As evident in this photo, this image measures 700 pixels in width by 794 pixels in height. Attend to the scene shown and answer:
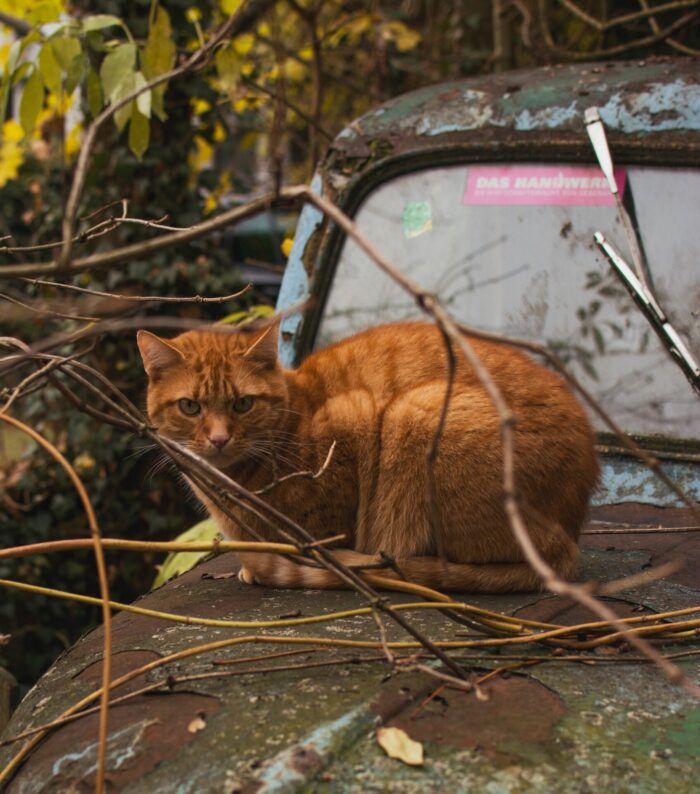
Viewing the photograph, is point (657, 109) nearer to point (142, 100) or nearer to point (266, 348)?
point (266, 348)

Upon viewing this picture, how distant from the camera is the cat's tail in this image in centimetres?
209

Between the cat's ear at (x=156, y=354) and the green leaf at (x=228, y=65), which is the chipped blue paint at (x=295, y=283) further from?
the green leaf at (x=228, y=65)

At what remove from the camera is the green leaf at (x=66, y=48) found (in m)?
2.84

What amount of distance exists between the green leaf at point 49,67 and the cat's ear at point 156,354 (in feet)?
2.85

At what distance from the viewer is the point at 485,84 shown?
3.11m

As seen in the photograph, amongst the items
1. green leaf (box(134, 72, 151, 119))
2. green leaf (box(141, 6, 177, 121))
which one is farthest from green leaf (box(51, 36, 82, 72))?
green leaf (box(141, 6, 177, 121))

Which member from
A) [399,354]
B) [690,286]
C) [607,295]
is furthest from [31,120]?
[690,286]

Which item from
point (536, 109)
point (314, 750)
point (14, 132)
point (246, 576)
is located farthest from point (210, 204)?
point (314, 750)

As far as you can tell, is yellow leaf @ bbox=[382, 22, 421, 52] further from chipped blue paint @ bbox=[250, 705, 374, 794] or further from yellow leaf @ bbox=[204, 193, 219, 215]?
chipped blue paint @ bbox=[250, 705, 374, 794]

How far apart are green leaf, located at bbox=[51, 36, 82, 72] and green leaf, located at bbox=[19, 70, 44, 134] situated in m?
0.08

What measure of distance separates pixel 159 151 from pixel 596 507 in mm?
3052

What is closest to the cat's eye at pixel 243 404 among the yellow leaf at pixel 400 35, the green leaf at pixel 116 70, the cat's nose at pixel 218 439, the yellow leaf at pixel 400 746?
the cat's nose at pixel 218 439

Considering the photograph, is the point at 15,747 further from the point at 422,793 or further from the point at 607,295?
the point at 607,295

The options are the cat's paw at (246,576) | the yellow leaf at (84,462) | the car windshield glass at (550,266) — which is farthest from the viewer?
the yellow leaf at (84,462)
